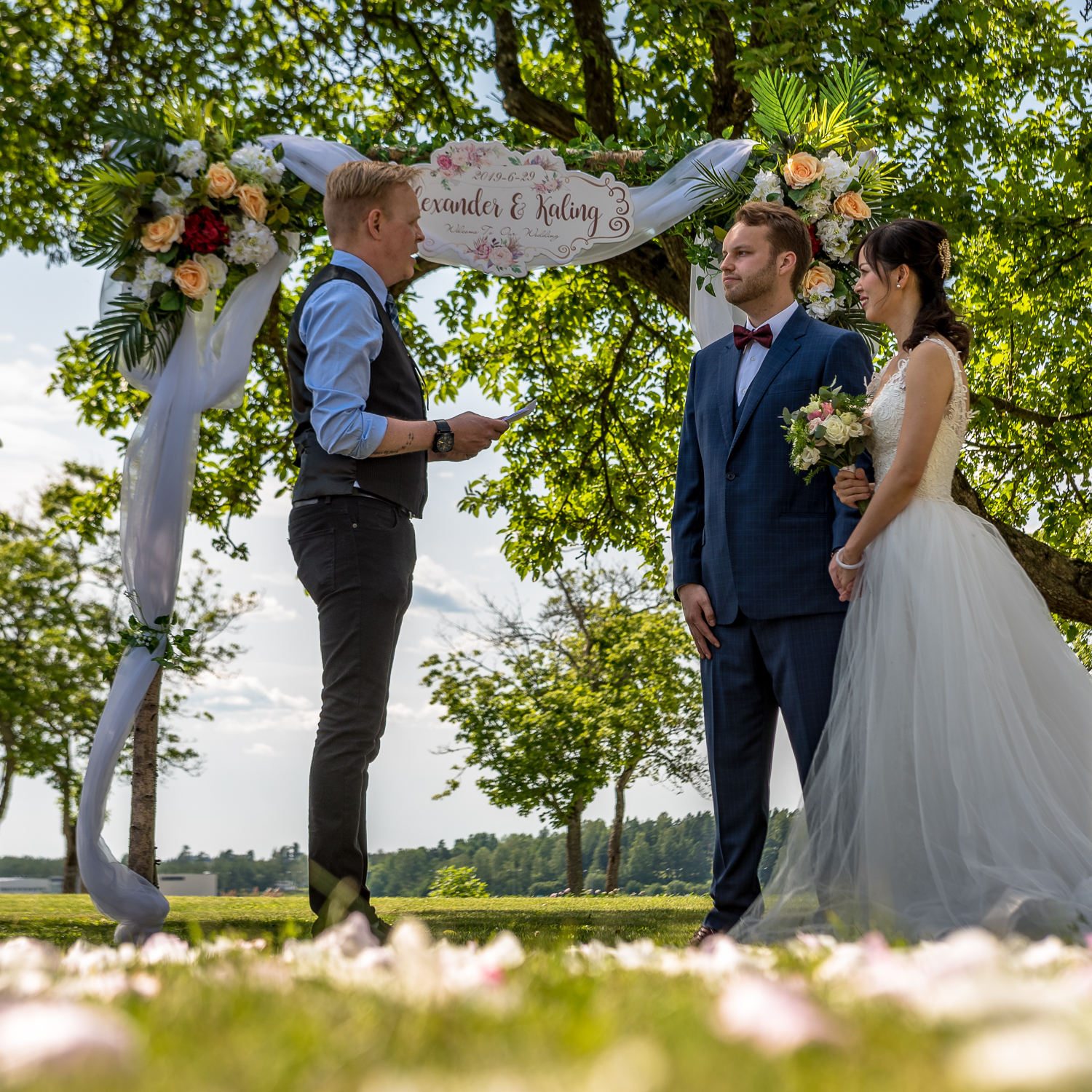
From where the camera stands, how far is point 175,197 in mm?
4613

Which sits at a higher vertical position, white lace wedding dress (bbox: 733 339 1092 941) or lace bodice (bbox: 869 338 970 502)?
lace bodice (bbox: 869 338 970 502)

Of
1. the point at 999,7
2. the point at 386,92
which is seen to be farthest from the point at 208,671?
the point at 999,7

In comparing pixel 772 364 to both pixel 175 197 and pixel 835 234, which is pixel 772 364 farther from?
pixel 175 197

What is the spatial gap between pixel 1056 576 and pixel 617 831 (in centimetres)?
1644

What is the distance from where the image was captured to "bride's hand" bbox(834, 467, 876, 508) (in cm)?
334

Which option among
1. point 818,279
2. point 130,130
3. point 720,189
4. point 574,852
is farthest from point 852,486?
point 574,852

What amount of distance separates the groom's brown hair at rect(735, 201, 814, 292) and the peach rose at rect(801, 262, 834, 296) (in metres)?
1.08

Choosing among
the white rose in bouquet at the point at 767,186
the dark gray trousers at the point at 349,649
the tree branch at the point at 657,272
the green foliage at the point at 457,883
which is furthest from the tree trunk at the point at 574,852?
the dark gray trousers at the point at 349,649

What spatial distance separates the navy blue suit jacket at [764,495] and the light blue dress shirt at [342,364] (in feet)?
3.86

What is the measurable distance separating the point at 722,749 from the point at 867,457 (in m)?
1.14

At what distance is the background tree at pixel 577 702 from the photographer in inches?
888

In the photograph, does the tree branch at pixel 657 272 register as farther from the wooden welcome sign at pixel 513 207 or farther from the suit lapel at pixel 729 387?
the suit lapel at pixel 729 387

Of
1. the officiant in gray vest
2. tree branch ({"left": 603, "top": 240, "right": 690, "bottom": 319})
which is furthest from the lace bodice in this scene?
tree branch ({"left": 603, "top": 240, "right": 690, "bottom": 319})

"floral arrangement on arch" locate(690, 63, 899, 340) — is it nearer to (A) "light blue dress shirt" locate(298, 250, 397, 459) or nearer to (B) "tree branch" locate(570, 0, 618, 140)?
(A) "light blue dress shirt" locate(298, 250, 397, 459)
